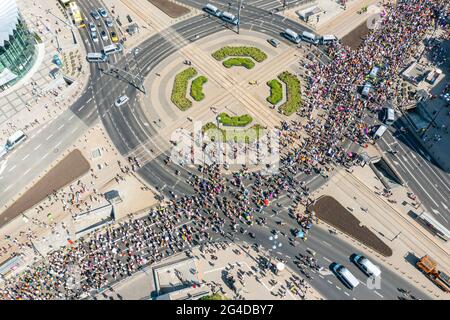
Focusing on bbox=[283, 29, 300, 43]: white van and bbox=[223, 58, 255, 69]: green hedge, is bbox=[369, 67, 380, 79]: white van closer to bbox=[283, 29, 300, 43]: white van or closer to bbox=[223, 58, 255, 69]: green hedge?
bbox=[283, 29, 300, 43]: white van

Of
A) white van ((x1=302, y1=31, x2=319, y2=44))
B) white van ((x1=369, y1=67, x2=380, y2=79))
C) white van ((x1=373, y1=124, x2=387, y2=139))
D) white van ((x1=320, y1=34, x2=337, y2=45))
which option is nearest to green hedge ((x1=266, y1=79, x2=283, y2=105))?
white van ((x1=302, y1=31, x2=319, y2=44))

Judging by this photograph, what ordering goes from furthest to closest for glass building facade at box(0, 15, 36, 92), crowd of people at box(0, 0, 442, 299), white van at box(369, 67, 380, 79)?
white van at box(369, 67, 380, 79) < glass building facade at box(0, 15, 36, 92) < crowd of people at box(0, 0, 442, 299)

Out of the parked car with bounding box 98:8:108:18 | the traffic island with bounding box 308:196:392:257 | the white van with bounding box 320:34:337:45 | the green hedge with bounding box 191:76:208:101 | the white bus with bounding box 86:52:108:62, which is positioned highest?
the parked car with bounding box 98:8:108:18

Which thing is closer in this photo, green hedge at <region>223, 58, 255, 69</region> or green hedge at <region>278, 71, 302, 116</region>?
green hedge at <region>278, 71, 302, 116</region>

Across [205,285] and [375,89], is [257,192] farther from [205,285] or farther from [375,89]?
[375,89]

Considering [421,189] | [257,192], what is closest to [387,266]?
[421,189]

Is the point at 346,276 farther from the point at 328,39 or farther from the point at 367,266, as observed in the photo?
the point at 328,39

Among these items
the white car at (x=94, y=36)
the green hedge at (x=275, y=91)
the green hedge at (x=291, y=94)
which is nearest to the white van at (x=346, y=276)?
the green hedge at (x=291, y=94)

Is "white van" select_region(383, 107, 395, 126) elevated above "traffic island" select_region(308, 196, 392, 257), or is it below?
above
